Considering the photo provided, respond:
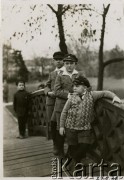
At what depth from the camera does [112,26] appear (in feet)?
5.42

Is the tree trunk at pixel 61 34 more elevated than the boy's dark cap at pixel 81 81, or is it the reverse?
the tree trunk at pixel 61 34

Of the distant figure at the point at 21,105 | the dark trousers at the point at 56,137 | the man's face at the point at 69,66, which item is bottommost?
the dark trousers at the point at 56,137

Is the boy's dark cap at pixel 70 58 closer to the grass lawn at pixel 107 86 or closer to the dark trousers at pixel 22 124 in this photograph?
the grass lawn at pixel 107 86

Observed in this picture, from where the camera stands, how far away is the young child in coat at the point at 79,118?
60.9 inches

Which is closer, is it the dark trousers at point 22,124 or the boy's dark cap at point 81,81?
the boy's dark cap at point 81,81

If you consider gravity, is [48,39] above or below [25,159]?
above

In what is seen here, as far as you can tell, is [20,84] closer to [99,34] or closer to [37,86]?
[37,86]

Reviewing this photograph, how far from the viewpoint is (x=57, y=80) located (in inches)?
62.7

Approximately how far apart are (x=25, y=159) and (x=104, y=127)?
429mm

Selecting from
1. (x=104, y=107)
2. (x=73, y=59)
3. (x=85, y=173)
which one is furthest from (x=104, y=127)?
(x=73, y=59)

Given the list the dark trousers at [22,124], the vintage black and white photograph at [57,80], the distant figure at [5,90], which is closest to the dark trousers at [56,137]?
the vintage black and white photograph at [57,80]

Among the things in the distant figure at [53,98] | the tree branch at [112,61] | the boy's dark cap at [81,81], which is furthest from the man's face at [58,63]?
the tree branch at [112,61]

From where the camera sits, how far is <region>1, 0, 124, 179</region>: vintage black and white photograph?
1572mm

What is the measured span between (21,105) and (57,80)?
0.77 ft
